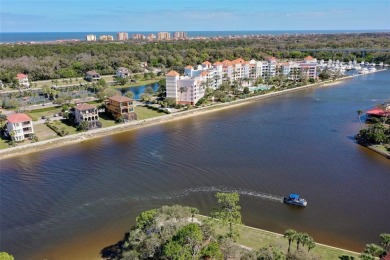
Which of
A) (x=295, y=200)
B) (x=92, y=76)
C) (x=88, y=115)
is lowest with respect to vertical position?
(x=295, y=200)

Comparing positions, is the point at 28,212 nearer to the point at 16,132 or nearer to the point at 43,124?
the point at 16,132

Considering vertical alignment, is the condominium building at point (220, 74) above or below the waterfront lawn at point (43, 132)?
above

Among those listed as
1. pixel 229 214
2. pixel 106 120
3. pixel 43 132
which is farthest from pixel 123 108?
pixel 229 214

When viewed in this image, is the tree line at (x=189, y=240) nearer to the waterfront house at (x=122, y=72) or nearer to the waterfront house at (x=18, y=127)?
the waterfront house at (x=18, y=127)

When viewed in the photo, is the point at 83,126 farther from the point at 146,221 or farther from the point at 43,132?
the point at 146,221

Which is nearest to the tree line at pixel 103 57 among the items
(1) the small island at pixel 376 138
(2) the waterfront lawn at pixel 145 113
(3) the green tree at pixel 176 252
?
(2) the waterfront lawn at pixel 145 113

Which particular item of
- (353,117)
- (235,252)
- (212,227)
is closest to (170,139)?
(212,227)
